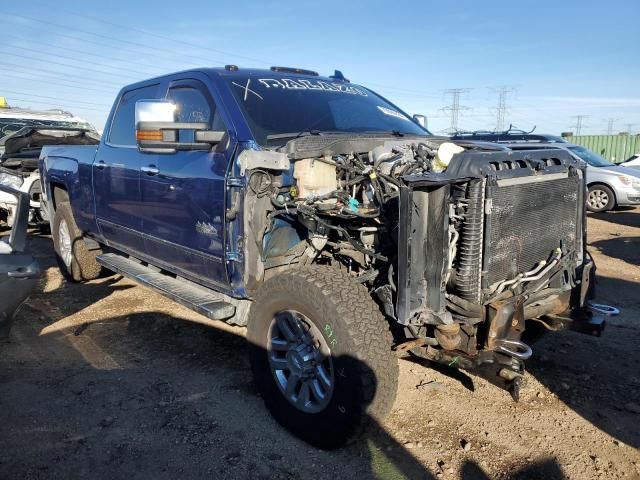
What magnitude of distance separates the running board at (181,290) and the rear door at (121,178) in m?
0.19

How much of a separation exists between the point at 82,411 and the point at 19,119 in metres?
10.5

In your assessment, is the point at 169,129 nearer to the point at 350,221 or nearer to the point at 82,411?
the point at 350,221

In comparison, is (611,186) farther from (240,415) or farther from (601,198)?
(240,415)

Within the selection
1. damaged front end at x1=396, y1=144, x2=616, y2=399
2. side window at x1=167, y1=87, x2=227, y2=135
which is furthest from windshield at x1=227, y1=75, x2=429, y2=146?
damaged front end at x1=396, y1=144, x2=616, y2=399

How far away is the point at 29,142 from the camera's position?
33.1 ft

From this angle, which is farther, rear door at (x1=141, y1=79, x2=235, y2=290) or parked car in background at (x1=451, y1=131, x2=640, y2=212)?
parked car in background at (x1=451, y1=131, x2=640, y2=212)

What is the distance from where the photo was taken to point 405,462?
2869mm

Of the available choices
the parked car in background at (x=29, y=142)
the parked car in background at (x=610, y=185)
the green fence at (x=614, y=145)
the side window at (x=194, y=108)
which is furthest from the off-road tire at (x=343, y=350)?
the green fence at (x=614, y=145)

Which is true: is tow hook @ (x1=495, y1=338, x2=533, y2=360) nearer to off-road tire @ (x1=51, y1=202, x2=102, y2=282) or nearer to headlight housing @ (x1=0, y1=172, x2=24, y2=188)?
headlight housing @ (x1=0, y1=172, x2=24, y2=188)

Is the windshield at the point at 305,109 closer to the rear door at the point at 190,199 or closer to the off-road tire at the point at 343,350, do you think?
the rear door at the point at 190,199

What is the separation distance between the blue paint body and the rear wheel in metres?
9.94

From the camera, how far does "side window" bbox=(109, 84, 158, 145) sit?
16.0 feet

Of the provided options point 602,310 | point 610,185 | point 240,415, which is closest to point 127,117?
point 240,415

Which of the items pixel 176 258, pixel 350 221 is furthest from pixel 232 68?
pixel 350 221
